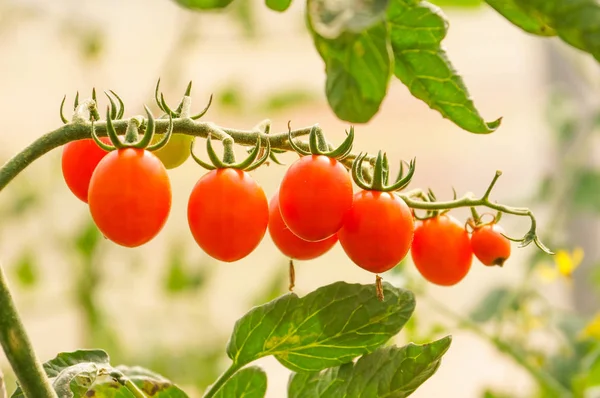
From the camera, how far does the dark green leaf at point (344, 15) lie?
26 cm

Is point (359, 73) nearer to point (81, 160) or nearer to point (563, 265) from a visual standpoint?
point (81, 160)

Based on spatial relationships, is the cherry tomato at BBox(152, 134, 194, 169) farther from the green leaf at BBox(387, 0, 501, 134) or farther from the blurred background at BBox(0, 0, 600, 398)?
the blurred background at BBox(0, 0, 600, 398)

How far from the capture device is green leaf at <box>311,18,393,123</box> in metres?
0.30

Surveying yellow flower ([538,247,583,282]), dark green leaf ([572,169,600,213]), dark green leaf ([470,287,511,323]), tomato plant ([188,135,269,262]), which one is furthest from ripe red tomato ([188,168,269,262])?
dark green leaf ([572,169,600,213])

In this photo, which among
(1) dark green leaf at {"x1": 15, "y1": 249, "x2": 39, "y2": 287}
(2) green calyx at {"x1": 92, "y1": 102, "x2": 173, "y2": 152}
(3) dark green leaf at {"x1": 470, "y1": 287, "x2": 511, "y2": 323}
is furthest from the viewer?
(1) dark green leaf at {"x1": 15, "y1": 249, "x2": 39, "y2": 287}

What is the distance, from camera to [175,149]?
0.44 meters

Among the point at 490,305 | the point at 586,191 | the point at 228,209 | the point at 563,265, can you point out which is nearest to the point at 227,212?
the point at 228,209

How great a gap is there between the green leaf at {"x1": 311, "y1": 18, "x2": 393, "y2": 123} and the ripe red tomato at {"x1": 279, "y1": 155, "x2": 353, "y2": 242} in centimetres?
7

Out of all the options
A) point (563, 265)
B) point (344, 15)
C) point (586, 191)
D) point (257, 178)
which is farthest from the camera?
point (257, 178)

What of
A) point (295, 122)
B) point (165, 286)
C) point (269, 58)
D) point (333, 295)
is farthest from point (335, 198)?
point (269, 58)

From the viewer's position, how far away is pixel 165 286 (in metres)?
1.71

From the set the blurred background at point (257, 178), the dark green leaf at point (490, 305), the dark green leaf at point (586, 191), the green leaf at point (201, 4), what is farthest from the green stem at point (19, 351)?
the dark green leaf at point (586, 191)

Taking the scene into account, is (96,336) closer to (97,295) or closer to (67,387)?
(97,295)

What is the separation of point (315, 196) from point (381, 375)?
4.5 inches
